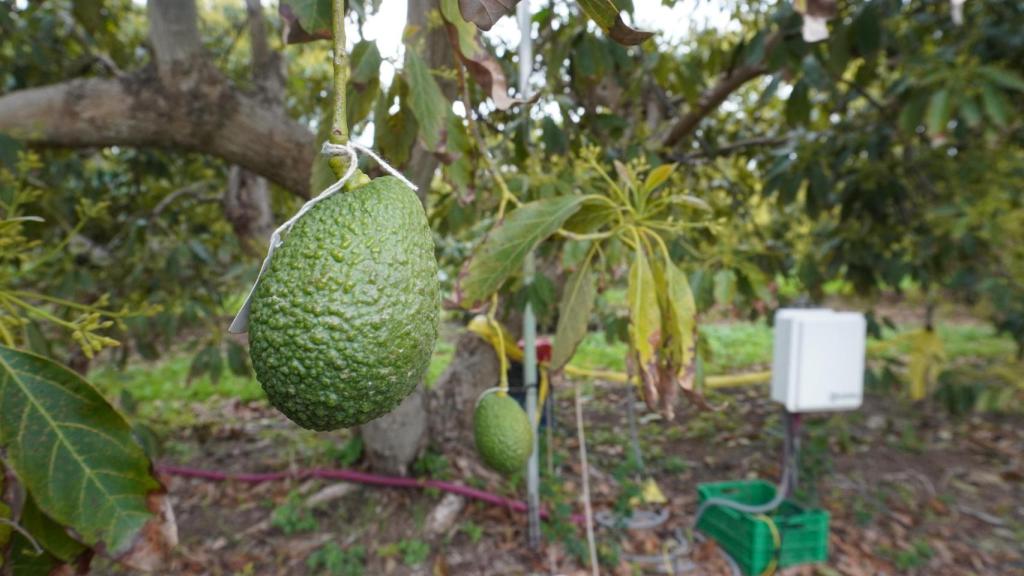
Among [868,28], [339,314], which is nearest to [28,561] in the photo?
[339,314]

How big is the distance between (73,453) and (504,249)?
2.39ft

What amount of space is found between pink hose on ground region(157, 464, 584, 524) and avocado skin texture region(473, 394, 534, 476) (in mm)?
1256

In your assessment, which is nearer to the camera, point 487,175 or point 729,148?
point 487,175

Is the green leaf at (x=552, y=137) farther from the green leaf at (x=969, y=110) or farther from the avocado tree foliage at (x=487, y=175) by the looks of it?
the green leaf at (x=969, y=110)

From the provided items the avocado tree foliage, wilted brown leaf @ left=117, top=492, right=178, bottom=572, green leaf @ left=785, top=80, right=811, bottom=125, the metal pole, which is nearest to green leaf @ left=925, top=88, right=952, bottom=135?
the avocado tree foliage

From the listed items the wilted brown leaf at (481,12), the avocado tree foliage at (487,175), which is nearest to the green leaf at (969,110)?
the avocado tree foliage at (487,175)

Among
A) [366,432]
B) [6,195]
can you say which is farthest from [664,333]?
[366,432]

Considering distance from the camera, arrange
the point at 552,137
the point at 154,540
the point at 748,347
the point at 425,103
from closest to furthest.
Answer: the point at 154,540, the point at 425,103, the point at 552,137, the point at 748,347

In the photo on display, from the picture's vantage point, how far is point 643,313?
45.9 inches

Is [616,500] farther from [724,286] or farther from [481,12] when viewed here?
[481,12]

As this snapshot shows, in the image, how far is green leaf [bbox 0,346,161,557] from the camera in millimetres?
836

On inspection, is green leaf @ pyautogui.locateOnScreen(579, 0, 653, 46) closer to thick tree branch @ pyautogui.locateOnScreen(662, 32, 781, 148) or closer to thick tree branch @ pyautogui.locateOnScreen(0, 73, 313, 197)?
thick tree branch @ pyautogui.locateOnScreen(0, 73, 313, 197)

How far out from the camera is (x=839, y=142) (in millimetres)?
3104

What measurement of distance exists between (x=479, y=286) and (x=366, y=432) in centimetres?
178
